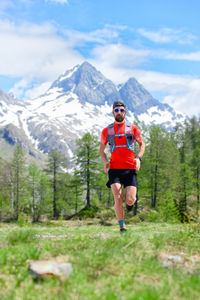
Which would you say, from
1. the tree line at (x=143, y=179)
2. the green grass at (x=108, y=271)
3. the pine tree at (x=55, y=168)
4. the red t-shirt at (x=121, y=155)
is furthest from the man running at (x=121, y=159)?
the pine tree at (x=55, y=168)

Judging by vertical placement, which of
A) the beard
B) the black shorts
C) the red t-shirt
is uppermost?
the beard

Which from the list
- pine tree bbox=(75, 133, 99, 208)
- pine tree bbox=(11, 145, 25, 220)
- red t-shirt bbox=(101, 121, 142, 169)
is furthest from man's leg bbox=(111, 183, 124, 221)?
pine tree bbox=(11, 145, 25, 220)

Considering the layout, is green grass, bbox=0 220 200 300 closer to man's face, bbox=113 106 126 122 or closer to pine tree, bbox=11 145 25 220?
man's face, bbox=113 106 126 122

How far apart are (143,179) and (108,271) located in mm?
28439

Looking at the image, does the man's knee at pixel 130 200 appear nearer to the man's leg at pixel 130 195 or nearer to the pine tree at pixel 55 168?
the man's leg at pixel 130 195

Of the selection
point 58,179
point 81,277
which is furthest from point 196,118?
point 81,277

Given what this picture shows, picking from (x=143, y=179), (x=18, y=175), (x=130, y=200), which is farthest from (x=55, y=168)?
(x=130, y=200)

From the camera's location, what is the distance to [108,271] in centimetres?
348

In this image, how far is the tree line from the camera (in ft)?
102

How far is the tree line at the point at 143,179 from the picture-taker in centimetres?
3098

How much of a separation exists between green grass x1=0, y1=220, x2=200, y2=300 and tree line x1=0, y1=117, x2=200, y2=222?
13.0 m

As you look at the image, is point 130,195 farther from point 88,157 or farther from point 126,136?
point 88,157

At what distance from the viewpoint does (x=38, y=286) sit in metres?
2.98

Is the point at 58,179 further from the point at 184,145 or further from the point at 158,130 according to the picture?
the point at 184,145
